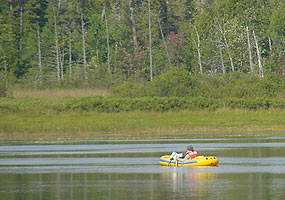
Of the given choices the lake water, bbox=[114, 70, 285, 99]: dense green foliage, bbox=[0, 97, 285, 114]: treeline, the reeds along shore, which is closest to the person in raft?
the lake water

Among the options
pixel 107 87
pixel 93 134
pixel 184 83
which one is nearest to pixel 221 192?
pixel 93 134

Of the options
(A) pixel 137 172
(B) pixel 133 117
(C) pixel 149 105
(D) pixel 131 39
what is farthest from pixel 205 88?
(A) pixel 137 172

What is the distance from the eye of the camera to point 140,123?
55.8 m

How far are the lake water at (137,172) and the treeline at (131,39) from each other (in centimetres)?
3207

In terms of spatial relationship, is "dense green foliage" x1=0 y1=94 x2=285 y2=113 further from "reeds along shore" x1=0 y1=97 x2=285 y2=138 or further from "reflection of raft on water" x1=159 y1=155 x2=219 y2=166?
"reflection of raft on water" x1=159 y1=155 x2=219 y2=166

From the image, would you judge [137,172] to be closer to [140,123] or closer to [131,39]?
[140,123]

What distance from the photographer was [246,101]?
6050 centimetres

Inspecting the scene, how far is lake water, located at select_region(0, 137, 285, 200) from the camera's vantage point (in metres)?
25.6

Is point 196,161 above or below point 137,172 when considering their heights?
above

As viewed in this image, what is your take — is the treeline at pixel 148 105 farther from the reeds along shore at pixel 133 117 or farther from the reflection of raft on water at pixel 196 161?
the reflection of raft on water at pixel 196 161

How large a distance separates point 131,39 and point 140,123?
114 feet

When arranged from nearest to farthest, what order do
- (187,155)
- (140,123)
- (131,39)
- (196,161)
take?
1. (196,161)
2. (187,155)
3. (140,123)
4. (131,39)

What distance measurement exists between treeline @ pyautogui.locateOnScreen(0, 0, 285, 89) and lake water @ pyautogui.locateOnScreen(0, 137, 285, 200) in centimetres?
3207

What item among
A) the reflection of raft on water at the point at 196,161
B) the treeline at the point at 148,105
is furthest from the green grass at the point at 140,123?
the reflection of raft on water at the point at 196,161
